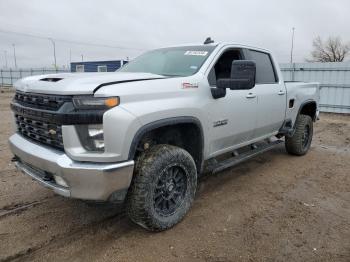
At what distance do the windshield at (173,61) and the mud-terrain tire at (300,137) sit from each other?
115 inches

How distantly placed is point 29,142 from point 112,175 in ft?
3.57

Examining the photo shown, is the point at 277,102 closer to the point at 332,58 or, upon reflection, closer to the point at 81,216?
the point at 81,216

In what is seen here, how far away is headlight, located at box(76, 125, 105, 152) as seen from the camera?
274 cm

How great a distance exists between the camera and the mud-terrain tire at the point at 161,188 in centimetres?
305

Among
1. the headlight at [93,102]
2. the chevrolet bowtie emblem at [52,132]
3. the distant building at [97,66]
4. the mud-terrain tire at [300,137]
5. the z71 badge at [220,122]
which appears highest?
the distant building at [97,66]

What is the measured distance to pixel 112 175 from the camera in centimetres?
272

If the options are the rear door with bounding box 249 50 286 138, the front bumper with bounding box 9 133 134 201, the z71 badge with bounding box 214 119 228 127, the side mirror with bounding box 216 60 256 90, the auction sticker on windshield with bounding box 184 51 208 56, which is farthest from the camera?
the rear door with bounding box 249 50 286 138

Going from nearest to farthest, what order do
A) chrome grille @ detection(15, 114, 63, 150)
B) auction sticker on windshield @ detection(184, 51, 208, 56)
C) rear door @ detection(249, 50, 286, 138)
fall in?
chrome grille @ detection(15, 114, 63, 150) < auction sticker on windshield @ detection(184, 51, 208, 56) < rear door @ detection(249, 50, 286, 138)

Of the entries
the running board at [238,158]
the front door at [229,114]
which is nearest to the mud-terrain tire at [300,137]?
the running board at [238,158]

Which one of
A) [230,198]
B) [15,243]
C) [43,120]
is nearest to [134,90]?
[43,120]

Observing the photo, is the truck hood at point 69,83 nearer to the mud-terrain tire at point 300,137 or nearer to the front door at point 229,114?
the front door at point 229,114

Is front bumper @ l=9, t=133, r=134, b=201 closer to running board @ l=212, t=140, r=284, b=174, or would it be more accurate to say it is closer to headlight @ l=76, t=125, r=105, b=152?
headlight @ l=76, t=125, r=105, b=152

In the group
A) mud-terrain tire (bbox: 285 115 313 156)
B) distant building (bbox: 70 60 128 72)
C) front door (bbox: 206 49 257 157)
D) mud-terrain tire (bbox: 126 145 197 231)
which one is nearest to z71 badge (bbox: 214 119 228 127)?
front door (bbox: 206 49 257 157)

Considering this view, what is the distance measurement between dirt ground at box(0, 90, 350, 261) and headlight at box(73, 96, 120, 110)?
1310mm
